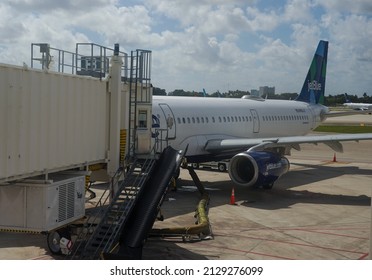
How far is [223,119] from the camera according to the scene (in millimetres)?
26469

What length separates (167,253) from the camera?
13258 millimetres

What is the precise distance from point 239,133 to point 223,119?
1819mm

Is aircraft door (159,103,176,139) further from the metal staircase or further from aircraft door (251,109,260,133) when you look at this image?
aircraft door (251,109,260,133)

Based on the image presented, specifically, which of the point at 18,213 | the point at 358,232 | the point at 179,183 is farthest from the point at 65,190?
the point at 179,183

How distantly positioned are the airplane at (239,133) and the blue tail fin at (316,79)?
3.74 m

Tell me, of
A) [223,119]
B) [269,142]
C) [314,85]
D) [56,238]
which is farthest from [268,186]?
[314,85]

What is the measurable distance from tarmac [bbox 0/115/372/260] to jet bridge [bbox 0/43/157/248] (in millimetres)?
2133

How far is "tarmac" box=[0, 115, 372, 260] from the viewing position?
13453 millimetres

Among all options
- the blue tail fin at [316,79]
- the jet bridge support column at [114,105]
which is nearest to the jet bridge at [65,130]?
the jet bridge support column at [114,105]

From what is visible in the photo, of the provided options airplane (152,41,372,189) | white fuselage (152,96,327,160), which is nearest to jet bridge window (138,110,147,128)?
airplane (152,41,372,189)

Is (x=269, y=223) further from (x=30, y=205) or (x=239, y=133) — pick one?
(x=239, y=133)

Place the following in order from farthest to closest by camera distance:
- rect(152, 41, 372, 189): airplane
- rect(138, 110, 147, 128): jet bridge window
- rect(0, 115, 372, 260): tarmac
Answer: rect(152, 41, 372, 189): airplane < rect(138, 110, 147, 128): jet bridge window < rect(0, 115, 372, 260): tarmac

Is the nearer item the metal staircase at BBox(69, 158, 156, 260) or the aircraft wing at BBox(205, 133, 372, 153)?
the metal staircase at BBox(69, 158, 156, 260)

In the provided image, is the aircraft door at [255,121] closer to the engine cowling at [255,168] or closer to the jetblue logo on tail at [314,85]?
the engine cowling at [255,168]
